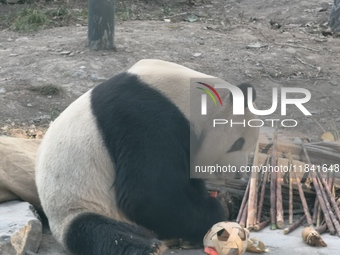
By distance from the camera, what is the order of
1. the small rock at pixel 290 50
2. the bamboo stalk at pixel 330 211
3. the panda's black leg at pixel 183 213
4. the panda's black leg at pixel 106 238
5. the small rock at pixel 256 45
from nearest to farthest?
the panda's black leg at pixel 106 238, the panda's black leg at pixel 183 213, the bamboo stalk at pixel 330 211, the small rock at pixel 290 50, the small rock at pixel 256 45

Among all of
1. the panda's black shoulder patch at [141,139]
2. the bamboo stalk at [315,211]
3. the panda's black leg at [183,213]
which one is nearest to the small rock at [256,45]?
the bamboo stalk at [315,211]

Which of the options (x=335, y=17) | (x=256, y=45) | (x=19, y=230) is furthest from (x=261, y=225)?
(x=335, y=17)

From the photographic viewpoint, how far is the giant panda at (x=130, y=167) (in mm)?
3443

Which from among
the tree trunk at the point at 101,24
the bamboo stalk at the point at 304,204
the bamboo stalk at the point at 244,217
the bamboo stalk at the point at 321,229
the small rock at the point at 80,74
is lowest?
the small rock at the point at 80,74

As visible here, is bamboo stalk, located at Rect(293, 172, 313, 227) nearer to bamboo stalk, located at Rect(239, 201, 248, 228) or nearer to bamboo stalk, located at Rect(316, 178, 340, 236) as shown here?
bamboo stalk, located at Rect(316, 178, 340, 236)

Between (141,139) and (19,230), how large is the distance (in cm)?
77

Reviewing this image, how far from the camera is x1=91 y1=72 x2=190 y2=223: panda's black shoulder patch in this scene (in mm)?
3434

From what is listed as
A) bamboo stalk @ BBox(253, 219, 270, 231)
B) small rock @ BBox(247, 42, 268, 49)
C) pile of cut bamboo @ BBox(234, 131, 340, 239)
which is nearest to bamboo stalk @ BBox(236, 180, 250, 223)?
pile of cut bamboo @ BBox(234, 131, 340, 239)

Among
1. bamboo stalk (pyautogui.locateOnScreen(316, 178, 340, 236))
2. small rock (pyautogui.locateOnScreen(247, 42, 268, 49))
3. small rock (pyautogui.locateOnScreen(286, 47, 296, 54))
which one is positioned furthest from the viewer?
small rock (pyautogui.locateOnScreen(247, 42, 268, 49))

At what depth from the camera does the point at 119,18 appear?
9109mm

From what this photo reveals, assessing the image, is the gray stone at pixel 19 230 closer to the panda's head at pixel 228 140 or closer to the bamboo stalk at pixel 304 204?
the panda's head at pixel 228 140

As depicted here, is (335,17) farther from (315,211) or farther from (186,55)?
(315,211)

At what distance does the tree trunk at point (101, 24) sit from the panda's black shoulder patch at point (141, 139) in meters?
4.01

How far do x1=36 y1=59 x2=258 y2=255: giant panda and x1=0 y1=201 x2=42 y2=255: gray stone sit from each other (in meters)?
0.11
